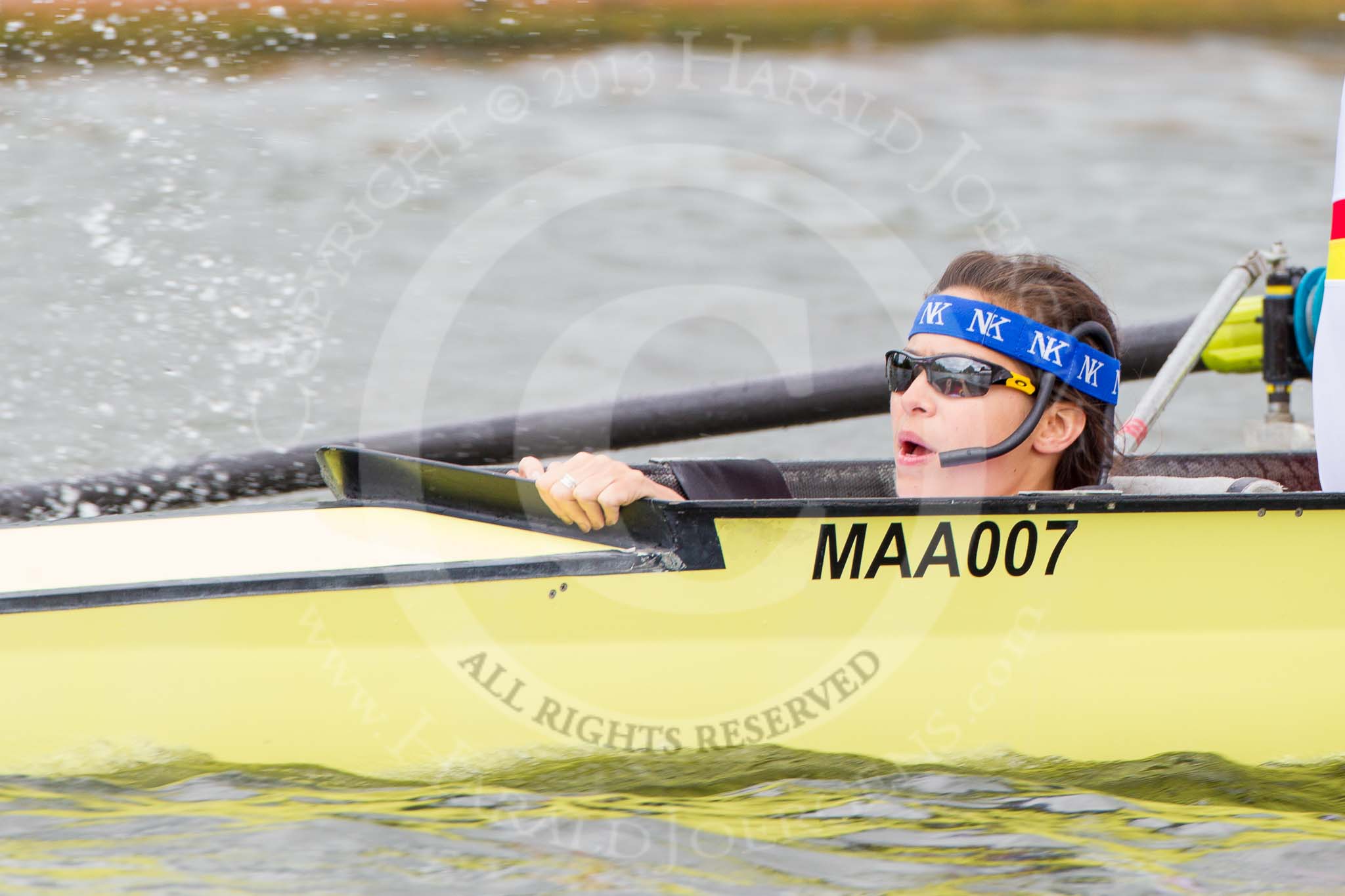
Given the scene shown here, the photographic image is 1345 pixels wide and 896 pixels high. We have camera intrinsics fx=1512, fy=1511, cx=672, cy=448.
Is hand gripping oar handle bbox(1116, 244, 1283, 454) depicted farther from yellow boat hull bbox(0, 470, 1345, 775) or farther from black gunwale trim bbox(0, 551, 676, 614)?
black gunwale trim bbox(0, 551, 676, 614)

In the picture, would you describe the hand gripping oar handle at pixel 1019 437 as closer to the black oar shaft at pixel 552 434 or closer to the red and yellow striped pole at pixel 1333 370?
the red and yellow striped pole at pixel 1333 370

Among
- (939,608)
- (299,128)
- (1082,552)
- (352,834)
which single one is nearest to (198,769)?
(352,834)

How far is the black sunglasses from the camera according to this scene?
286 centimetres

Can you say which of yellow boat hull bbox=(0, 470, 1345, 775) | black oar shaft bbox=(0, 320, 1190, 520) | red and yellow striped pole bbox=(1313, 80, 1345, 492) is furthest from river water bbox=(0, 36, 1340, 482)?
yellow boat hull bbox=(0, 470, 1345, 775)

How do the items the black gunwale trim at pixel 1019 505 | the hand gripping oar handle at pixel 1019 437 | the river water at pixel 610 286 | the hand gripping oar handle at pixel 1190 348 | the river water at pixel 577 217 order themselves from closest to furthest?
the black gunwale trim at pixel 1019 505 < the river water at pixel 610 286 < the hand gripping oar handle at pixel 1019 437 < the hand gripping oar handle at pixel 1190 348 < the river water at pixel 577 217

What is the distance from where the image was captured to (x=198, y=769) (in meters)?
2.67

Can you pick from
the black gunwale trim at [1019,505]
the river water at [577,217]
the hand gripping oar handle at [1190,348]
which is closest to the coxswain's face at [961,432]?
the black gunwale trim at [1019,505]

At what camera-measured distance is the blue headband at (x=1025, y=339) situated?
2855mm

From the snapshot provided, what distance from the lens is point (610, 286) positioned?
30.5ft

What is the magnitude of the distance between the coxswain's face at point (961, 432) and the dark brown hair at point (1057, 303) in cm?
3

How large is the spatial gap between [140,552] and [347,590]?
440mm

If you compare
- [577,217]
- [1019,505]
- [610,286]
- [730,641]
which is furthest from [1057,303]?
[577,217]

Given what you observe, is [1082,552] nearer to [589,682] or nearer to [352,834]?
[589,682]

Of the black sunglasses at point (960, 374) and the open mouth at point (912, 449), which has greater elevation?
the black sunglasses at point (960, 374)
